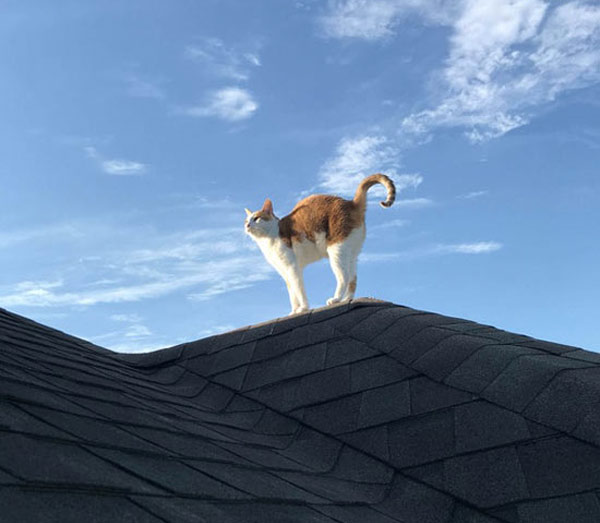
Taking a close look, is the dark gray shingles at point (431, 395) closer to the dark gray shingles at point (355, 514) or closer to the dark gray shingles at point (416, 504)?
the dark gray shingles at point (416, 504)

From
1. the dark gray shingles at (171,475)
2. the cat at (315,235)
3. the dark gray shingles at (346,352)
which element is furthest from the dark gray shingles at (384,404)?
the cat at (315,235)

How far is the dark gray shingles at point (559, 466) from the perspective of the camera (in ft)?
10.2

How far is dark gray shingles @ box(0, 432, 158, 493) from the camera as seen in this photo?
6.10ft

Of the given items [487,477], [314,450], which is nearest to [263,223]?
[314,450]

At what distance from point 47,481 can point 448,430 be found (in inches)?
97.6

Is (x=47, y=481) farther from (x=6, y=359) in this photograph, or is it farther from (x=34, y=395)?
Result: (x=6, y=359)

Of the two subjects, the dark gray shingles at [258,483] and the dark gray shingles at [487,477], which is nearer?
the dark gray shingles at [258,483]

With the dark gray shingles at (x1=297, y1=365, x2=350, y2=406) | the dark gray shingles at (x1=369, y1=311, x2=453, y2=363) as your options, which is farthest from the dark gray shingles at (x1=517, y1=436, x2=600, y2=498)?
the dark gray shingles at (x1=297, y1=365, x2=350, y2=406)

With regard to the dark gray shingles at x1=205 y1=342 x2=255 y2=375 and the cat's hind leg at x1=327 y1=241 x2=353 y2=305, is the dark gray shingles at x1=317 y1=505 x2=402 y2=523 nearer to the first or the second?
the dark gray shingles at x1=205 y1=342 x2=255 y2=375

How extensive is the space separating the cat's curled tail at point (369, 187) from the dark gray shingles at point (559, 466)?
3.41 m

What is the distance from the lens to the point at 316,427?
4.20 m

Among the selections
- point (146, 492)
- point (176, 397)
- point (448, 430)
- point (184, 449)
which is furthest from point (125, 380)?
point (146, 492)

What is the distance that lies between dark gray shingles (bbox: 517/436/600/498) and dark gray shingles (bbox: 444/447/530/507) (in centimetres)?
5

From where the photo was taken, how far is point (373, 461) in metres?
3.78
